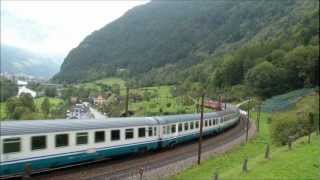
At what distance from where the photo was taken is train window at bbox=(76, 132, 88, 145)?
96.9 feet

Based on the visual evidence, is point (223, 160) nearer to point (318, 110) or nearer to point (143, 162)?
point (143, 162)

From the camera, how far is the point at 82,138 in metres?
30.0

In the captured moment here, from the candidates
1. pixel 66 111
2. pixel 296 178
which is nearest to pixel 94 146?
pixel 296 178

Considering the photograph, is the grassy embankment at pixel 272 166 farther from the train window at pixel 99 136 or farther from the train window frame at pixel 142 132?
the train window at pixel 99 136

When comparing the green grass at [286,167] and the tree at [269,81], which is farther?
the tree at [269,81]

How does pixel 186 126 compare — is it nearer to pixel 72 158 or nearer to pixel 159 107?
pixel 72 158

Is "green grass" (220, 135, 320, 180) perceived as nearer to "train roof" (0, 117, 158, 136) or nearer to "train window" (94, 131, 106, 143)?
"train window" (94, 131, 106, 143)

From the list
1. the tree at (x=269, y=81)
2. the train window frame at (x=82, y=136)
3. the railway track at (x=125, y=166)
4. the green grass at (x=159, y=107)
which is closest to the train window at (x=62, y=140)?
the train window frame at (x=82, y=136)

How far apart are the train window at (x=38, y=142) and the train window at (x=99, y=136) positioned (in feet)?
15.4

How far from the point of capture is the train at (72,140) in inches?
982

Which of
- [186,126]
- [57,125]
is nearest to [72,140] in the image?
[57,125]

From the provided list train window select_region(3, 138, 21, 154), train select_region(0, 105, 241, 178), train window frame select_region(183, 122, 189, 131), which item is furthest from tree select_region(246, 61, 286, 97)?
train window select_region(3, 138, 21, 154)

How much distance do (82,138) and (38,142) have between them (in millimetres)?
3881

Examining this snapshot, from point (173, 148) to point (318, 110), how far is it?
20.3m
